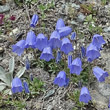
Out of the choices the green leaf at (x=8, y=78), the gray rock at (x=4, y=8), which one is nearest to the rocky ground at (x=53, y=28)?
the gray rock at (x=4, y=8)

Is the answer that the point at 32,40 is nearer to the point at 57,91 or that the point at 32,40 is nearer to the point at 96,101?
the point at 57,91

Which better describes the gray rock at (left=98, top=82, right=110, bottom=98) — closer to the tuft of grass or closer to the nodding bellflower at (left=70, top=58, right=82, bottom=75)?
the tuft of grass

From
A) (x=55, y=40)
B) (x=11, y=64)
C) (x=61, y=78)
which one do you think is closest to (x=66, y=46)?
(x=55, y=40)

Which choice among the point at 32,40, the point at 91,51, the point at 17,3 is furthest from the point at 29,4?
the point at 91,51

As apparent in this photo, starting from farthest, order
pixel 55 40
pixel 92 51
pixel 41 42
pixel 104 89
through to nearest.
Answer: pixel 104 89
pixel 41 42
pixel 55 40
pixel 92 51

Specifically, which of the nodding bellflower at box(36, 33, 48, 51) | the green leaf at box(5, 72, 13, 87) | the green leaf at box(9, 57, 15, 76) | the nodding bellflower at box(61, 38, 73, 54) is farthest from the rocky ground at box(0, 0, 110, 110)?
the nodding bellflower at box(61, 38, 73, 54)

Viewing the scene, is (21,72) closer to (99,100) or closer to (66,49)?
(66,49)
